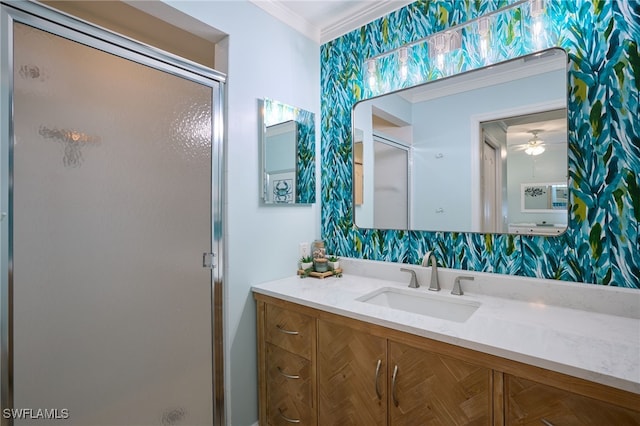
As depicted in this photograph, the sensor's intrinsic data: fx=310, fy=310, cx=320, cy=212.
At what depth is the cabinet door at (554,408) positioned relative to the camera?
0.86 meters

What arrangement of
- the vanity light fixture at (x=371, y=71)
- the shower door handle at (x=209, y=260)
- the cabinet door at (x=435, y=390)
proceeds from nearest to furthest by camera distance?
the cabinet door at (x=435, y=390) → the shower door handle at (x=209, y=260) → the vanity light fixture at (x=371, y=71)

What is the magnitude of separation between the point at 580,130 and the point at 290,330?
5.40 feet

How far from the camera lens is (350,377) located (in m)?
1.40

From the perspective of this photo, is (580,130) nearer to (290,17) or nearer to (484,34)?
(484,34)

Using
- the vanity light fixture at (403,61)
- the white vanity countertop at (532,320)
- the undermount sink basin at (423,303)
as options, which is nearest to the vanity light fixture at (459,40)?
the vanity light fixture at (403,61)

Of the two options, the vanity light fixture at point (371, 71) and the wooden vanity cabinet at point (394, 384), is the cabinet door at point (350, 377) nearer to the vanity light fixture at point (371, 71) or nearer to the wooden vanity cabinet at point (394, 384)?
the wooden vanity cabinet at point (394, 384)

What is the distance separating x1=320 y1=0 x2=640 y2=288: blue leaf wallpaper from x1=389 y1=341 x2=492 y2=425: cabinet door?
2.22ft

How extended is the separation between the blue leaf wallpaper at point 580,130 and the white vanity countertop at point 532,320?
77 mm

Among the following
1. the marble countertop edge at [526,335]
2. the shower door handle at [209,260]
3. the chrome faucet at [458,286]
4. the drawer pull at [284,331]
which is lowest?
the drawer pull at [284,331]

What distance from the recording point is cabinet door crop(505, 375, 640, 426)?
2.81 feet

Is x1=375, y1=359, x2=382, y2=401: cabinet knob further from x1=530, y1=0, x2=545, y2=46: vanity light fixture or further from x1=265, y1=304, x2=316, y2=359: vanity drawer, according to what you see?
x1=530, y1=0, x2=545, y2=46: vanity light fixture

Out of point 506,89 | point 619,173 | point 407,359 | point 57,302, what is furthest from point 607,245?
point 57,302

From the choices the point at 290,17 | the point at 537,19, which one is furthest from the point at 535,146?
the point at 290,17

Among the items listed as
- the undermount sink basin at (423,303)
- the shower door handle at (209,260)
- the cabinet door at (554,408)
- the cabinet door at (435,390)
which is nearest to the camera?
the cabinet door at (554,408)
